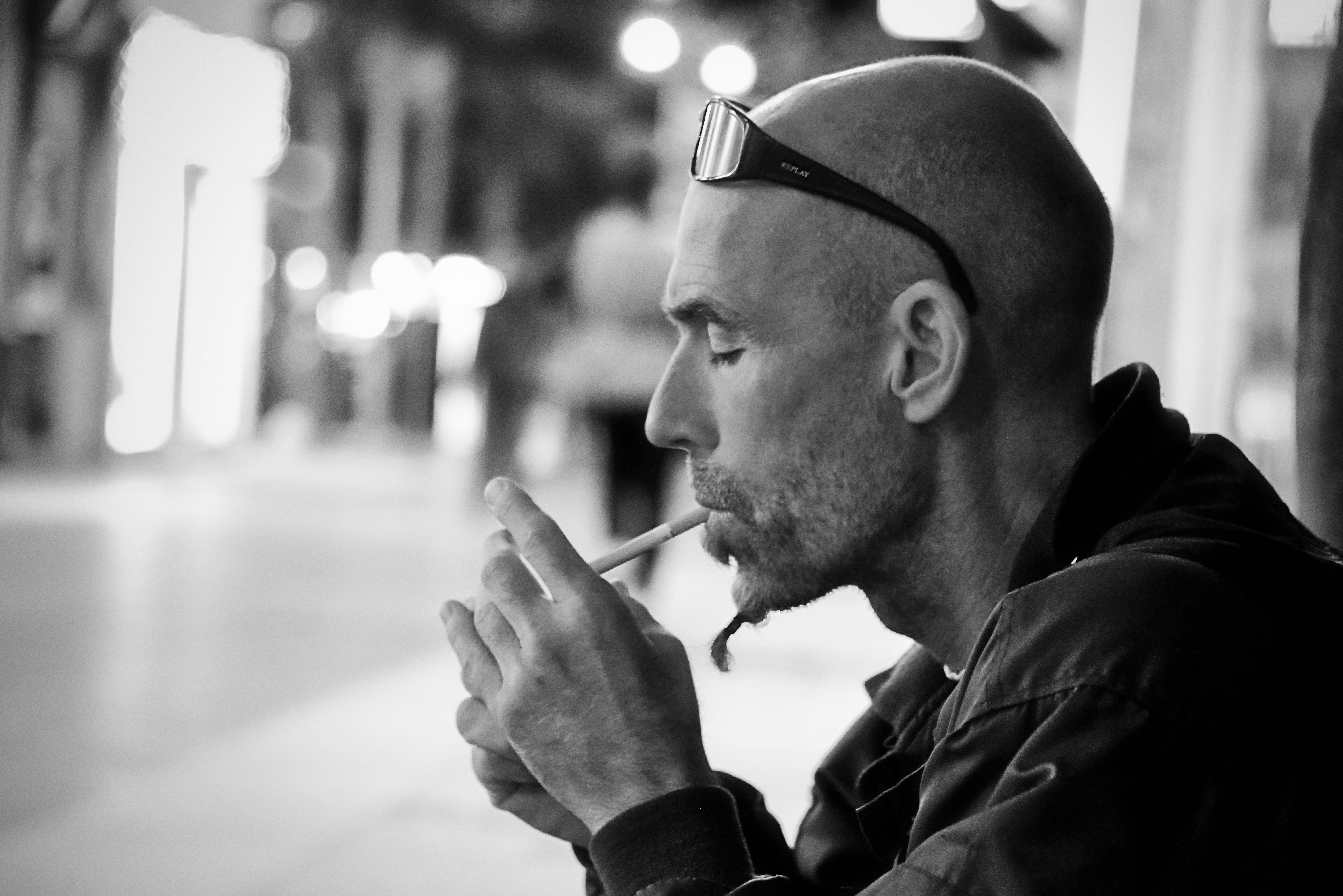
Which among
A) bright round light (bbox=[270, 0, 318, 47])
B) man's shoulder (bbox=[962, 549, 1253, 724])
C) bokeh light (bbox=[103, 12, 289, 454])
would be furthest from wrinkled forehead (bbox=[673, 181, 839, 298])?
bright round light (bbox=[270, 0, 318, 47])

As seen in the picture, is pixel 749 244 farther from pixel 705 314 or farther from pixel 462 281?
pixel 462 281

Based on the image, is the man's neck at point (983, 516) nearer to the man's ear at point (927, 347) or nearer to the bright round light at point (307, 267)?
the man's ear at point (927, 347)

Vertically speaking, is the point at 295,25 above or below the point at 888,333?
above

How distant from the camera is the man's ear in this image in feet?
4.14

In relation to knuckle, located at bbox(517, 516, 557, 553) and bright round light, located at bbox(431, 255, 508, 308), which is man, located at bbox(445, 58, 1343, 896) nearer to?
knuckle, located at bbox(517, 516, 557, 553)

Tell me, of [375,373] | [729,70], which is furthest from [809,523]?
[375,373]

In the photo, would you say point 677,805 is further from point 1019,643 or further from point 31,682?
point 31,682

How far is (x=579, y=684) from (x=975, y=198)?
0.53 m

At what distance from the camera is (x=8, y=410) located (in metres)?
12.3

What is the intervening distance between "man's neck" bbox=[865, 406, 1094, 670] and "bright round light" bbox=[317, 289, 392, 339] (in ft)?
73.2

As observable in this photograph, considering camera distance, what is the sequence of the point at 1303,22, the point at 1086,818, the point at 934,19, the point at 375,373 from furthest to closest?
the point at 375,373 < the point at 934,19 < the point at 1303,22 < the point at 1086,818

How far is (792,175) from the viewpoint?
50.8 inches

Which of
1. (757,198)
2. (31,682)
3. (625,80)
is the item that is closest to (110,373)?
(625,80)

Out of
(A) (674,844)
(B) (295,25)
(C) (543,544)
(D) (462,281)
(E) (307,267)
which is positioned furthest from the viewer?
(E) (307,267)
